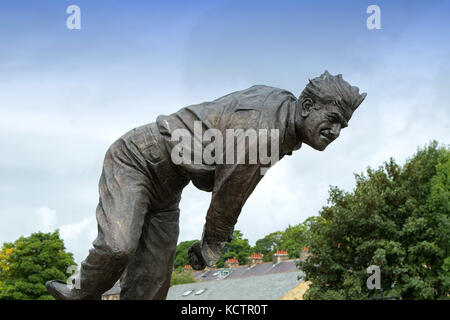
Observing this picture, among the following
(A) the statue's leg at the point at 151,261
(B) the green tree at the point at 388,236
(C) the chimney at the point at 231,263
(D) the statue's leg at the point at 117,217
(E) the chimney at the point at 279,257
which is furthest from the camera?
(C) the chimney at the point at 231,263

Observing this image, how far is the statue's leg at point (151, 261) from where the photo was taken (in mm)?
5672

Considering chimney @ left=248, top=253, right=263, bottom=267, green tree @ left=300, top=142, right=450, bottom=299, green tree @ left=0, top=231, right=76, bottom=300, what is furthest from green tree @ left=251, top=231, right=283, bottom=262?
green tree @ left=300, top=142, right=450, bottom=299

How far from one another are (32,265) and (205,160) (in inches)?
1467

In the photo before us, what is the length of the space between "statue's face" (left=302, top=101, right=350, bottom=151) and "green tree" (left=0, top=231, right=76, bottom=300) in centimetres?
3616

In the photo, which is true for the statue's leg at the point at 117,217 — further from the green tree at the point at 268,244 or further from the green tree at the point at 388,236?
the green tree at the point at 268,244

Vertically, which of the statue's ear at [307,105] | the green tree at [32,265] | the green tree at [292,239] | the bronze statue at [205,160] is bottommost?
the bronze statue at [205,160]

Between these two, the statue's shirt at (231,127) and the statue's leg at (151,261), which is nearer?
the statue's shirt at (231,127)

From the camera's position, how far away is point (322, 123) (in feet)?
16.7

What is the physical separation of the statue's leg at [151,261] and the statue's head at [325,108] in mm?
1586

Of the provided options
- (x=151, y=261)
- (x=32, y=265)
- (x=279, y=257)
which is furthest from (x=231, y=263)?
(x=151, y=261)

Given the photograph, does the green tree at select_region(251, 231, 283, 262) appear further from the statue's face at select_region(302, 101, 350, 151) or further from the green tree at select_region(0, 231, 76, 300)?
the statue's face at select_region(302, 101, 350, 151)

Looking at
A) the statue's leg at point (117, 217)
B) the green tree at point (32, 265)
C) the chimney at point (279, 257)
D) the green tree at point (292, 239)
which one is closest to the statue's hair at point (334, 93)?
the statue's leg at point (117, 217)

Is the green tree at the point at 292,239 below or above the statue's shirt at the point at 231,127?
above

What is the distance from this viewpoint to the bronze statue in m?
4.94
